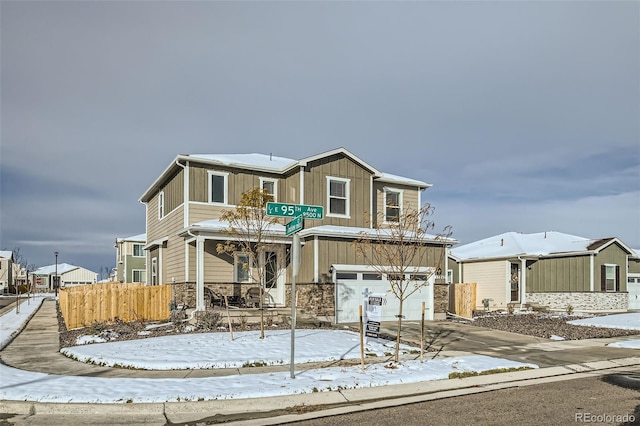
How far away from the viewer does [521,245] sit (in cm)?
3438

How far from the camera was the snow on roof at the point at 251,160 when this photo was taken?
2237cm

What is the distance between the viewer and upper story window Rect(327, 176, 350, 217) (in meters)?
23.3

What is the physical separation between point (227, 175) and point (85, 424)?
51.5 ft

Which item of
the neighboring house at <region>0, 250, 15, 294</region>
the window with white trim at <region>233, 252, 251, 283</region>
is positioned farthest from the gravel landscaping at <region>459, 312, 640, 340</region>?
the neighboring house at <region>0, 250, 15, 294</region>

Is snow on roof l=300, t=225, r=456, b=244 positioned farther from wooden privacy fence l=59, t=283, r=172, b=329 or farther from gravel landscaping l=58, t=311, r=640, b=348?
wooden privacy fence l=59, t=283, r=172, b=329

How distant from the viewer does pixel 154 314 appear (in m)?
21.2

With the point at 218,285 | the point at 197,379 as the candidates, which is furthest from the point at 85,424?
the point at 218,285

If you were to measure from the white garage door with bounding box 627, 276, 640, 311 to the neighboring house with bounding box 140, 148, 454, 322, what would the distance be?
64.7 ft

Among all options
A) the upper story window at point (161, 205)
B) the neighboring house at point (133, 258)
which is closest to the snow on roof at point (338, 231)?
the upper story window at point (161, 205)

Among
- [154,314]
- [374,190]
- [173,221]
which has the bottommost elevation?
[154,314]

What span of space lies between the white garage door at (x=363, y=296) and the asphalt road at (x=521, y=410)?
1086cm

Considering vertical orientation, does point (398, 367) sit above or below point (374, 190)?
below

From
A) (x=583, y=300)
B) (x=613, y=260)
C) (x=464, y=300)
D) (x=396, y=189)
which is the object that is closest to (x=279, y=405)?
(x=464, y=300)

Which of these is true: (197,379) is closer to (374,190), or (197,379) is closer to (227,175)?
(227,175)
